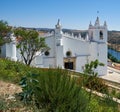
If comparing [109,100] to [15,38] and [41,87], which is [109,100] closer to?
[41,87]

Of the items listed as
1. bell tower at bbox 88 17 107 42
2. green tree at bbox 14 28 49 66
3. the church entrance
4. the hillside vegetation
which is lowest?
the church entrance

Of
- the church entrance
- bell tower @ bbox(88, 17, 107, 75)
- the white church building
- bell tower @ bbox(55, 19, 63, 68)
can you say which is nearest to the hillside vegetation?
the white church building

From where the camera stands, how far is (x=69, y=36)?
36.6 meters

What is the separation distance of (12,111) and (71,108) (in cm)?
88

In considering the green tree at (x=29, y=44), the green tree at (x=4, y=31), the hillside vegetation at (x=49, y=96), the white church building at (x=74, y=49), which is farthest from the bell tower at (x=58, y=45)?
the hillside vegetation at (x=49, y=96)

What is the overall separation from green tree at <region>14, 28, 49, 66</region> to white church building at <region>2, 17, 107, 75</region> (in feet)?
3.68

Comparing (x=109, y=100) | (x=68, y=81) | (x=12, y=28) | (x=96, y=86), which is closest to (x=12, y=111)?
(x=68, y=81)

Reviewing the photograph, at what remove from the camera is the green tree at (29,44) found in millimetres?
29277

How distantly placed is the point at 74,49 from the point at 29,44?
28.7ft

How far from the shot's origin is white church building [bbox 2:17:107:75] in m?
34.8

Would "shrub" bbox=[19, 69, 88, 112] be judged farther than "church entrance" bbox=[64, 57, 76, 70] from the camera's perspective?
No

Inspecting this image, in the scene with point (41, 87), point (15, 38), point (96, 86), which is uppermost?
point (15, 38)

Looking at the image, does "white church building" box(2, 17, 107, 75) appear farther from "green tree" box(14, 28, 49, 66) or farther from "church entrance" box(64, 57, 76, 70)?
"green tree" box(14, 28, 49, 66)

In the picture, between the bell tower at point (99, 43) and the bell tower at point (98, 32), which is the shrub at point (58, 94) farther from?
the bell tower at point (98, 32)
